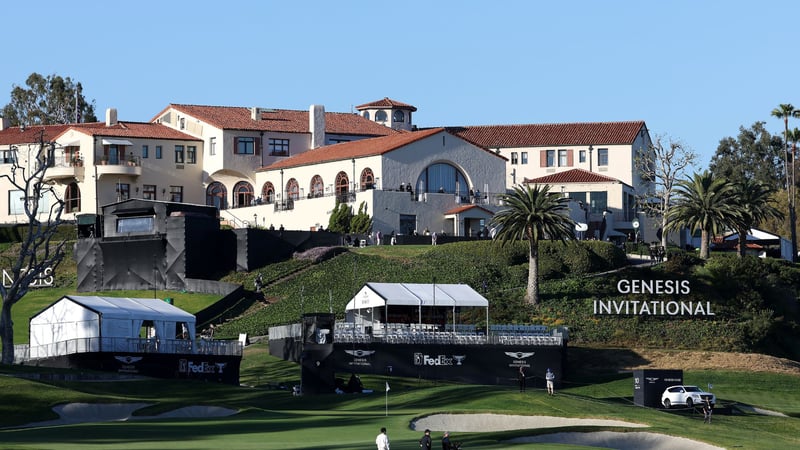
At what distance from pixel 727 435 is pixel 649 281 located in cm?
4049

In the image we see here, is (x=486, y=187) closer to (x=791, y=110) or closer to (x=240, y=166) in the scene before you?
(x=240, y=166)

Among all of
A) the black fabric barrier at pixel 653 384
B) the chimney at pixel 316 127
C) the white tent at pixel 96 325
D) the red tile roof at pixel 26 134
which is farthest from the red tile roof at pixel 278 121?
the black fabric barrier at pixel 653 384

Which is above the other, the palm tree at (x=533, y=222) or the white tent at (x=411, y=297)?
the palm tree at (x=533, y=222)

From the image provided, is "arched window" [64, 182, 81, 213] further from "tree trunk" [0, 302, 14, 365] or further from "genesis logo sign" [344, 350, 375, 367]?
"genesis logo sign" [344, 350, 375, 367]

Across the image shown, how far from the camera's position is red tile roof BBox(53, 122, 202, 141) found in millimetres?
122562

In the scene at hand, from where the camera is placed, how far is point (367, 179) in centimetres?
11450

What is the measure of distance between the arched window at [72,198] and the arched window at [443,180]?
29705mm

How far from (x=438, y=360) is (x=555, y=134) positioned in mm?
62763

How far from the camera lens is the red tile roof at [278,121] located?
421 feet

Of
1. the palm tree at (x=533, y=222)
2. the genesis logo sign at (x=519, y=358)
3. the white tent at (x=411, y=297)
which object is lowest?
the genesis logo sign at (x=519, y=358)

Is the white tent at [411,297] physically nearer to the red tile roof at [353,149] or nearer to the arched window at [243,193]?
the red tile roof at [353,149]

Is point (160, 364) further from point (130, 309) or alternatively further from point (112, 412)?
point (112, 412)

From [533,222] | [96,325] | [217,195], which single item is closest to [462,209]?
[533,222]

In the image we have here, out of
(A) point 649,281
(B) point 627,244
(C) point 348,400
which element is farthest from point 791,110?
(C) point 348,400
